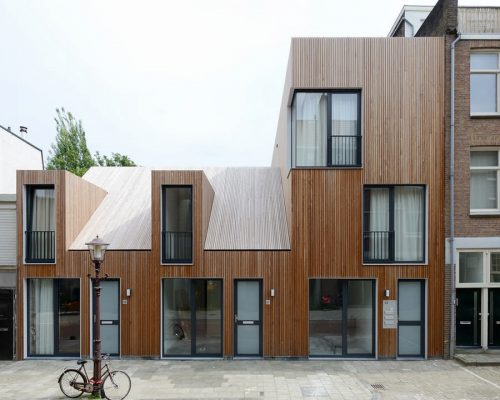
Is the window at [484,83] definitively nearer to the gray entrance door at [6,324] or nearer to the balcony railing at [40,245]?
the balcony railing at [40,245]

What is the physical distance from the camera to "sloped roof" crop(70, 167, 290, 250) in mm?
12630

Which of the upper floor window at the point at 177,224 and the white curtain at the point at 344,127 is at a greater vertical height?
the white curtain at the point at 344,127

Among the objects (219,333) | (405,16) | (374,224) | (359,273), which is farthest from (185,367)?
(405,16)

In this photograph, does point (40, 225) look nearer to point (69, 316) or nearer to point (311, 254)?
point (69, 316)

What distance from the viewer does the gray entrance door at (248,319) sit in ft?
39.5

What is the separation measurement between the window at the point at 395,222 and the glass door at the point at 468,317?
75.9 inches

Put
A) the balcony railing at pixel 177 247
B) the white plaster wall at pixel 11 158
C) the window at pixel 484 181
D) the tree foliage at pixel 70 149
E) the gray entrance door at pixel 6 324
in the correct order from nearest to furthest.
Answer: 1. the gray entrance door at pixel 6 324
2. the balcony railing at pixel 177 247
3. the window at pixel 484 181
4. the white plaster wall at pixel 11 158
5. the tree foliage at pixel 70 149

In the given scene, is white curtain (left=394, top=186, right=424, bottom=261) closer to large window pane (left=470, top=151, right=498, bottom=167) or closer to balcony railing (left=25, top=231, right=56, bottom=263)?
large window pane (left=470, top=151, right=498, bottom=167)

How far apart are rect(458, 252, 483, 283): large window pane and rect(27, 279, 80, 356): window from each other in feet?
40.3

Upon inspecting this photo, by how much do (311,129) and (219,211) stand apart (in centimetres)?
437

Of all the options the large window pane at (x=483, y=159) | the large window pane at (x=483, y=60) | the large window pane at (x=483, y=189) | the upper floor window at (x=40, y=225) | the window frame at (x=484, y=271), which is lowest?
the window frame at (x=484, y=271)

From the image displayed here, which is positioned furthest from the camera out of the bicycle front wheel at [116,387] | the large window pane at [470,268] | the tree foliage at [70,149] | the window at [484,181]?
the tree foliage at [70,149]

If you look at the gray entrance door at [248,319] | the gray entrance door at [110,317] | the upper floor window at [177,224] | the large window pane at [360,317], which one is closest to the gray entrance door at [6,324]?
the gray entrance door at [110,317]

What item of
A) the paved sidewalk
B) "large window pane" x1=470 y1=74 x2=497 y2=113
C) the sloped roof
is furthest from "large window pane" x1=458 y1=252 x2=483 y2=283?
the sloped roof
